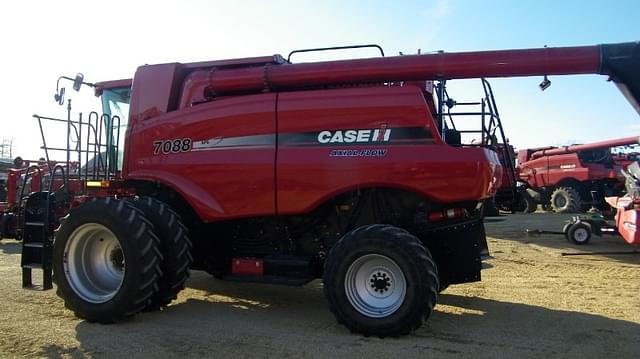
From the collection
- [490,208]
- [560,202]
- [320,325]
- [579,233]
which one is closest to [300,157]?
[320,325]

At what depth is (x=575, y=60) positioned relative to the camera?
5.85m

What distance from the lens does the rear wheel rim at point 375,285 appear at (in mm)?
5672

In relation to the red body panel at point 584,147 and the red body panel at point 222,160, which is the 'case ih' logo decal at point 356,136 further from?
the red body panel at point 584,147

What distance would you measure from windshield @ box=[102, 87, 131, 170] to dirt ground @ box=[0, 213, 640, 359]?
208cm

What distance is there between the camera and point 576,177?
21844mm

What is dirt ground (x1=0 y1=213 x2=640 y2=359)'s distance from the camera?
17.0 ft

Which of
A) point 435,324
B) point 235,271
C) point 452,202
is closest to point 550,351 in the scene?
point 435,324

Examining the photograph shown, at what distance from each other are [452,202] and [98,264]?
4107mm

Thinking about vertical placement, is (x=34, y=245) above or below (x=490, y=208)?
below

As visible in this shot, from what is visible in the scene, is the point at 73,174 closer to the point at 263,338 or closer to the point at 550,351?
the point at 263,338

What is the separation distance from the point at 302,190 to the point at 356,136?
820mm

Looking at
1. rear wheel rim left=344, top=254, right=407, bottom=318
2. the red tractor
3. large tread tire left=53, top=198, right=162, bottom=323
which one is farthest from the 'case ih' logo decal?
the red tractor

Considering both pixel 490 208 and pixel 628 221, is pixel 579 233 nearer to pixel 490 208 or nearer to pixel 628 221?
pixel 628 221

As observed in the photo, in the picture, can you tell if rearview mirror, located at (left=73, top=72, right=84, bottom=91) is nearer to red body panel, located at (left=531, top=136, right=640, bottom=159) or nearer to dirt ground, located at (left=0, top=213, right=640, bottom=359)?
dirt ground, located at (left=0, top=213, right=640, bottom=359)
